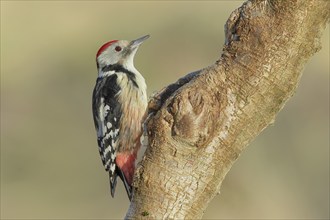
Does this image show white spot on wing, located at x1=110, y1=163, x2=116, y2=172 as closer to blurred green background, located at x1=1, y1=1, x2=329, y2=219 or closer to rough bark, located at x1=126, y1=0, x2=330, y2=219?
rough bark, located at x1=126, y1=0, x2=330, y2=219

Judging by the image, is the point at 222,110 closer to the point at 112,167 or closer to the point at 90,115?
the point at 112,167

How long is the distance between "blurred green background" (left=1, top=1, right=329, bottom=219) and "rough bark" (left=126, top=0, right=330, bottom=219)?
209 inches

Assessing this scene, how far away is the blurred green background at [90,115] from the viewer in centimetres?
902

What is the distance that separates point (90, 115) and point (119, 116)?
566cm

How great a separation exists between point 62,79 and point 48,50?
5.04ft

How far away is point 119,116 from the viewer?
5188mm

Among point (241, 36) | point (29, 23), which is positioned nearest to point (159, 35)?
point (29, 23)

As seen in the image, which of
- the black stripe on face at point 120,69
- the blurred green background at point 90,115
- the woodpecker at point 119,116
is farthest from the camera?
the blurred green background at point 90,115

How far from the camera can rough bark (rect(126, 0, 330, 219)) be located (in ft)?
9.67

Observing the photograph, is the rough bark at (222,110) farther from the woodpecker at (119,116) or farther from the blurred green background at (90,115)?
the blurred green background at (90,115)

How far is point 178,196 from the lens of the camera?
3.03 metres

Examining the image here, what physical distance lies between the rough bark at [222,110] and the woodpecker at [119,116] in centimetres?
168

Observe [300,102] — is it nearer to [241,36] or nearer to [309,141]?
[309,141]

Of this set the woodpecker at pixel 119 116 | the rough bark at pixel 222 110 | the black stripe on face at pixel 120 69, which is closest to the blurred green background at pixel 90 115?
the black stripe on face at pixel 120 69
